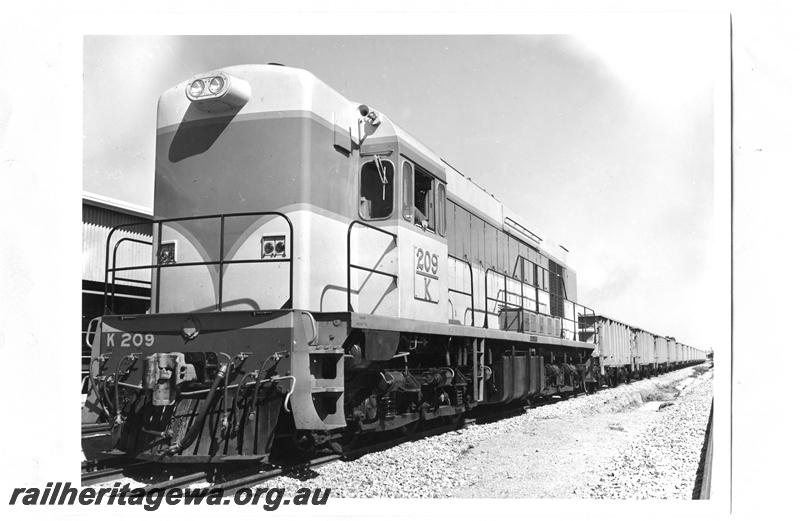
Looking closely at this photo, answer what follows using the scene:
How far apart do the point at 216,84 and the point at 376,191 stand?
6.39 ft

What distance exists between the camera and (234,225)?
22.1ft

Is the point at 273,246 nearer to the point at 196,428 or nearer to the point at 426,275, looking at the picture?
the point at 196,428

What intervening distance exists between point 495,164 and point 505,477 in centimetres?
440

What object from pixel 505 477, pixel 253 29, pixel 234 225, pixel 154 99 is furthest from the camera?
pixel 154 99

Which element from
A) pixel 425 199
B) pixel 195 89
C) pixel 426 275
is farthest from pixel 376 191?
pixel 195 89

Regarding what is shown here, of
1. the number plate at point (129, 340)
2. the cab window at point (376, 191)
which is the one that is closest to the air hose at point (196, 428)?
the number plate at point (129, 340)

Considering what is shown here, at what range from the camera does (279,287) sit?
6516 millimetres

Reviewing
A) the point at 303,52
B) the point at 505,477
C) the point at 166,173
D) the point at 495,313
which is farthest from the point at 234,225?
the point at 495,313

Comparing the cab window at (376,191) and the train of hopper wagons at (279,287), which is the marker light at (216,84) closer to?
the train of hopper wagons at (279,287)

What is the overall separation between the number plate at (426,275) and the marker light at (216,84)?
8.52 feet

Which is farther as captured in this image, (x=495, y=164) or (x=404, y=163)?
(x=495, y=164)

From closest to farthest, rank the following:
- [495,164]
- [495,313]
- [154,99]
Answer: [154,99] < [495,164] < [495,313]

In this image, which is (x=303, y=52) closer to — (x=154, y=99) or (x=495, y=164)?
(x=154, y=99)

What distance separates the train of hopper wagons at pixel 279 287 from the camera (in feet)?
19.1
